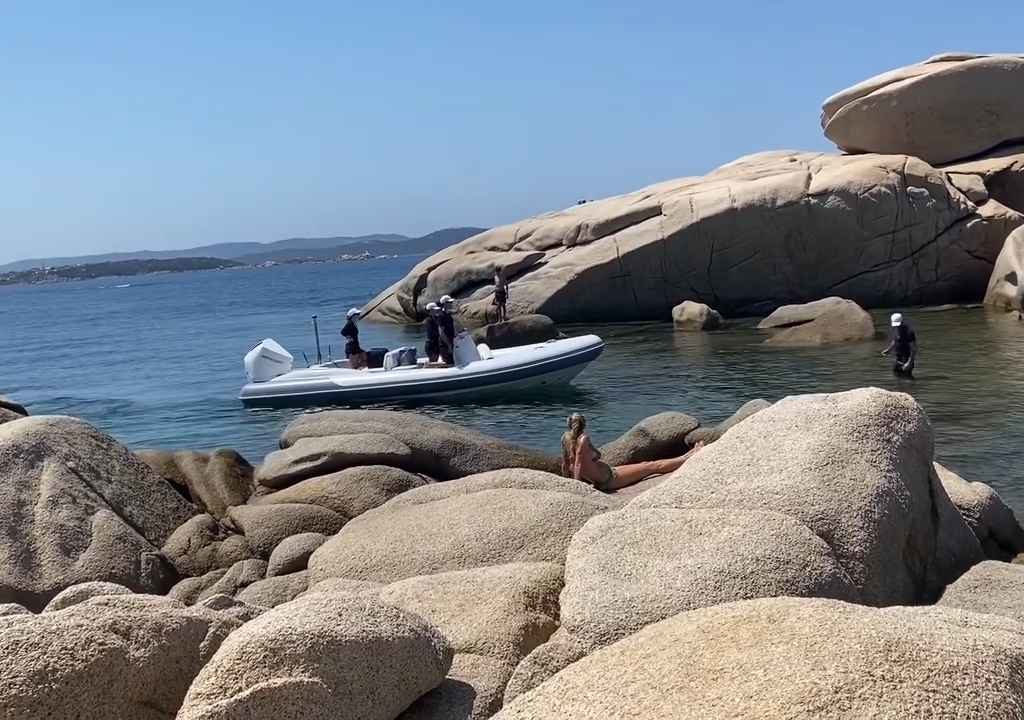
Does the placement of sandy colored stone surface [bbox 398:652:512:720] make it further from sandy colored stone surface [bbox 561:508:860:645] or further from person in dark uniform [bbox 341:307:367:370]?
person in dark uniform [bbox 341:307:367:370]

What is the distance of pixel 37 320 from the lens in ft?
239

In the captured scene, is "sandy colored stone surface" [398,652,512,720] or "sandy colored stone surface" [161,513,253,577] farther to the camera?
"sandy colored stone surface" [161,513,253,577]

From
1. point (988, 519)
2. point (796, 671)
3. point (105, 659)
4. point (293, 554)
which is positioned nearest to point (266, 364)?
point (293, 554)

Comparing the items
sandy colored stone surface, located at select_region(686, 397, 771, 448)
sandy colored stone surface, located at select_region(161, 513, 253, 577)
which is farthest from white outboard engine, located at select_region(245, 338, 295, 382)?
sandy colored stone surface, located at select_region(161, 513, 253, 577)

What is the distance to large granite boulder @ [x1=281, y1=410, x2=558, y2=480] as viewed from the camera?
40.0ft

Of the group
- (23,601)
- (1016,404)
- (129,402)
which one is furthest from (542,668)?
(129,402)

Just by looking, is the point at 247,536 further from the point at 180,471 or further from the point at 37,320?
the point at 37,320

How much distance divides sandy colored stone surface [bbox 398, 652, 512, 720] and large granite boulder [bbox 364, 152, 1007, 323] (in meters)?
27.9

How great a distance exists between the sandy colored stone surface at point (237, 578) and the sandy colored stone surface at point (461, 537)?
117 centimetres

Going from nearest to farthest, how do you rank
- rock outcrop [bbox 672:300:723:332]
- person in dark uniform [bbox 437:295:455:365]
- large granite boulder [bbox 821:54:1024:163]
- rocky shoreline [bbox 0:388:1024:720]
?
rocky shoreline [bbox 0:388:1024:720]
person in dark uniform [bbox 437:295:455:365]
rock outcrop [bbox 672:300:723:332]
large granite boulder [bbox 821:54:1024:163]

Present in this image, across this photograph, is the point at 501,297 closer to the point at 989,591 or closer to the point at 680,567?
the point at 989,591

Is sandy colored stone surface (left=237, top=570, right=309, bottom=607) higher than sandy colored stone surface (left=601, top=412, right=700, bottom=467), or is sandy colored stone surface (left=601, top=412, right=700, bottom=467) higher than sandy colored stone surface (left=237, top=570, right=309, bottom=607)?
sandy colored stone surface (left=237, top=570, right=309, bottom=607)

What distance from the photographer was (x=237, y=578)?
8844 mm

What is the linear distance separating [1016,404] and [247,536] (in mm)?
12500
